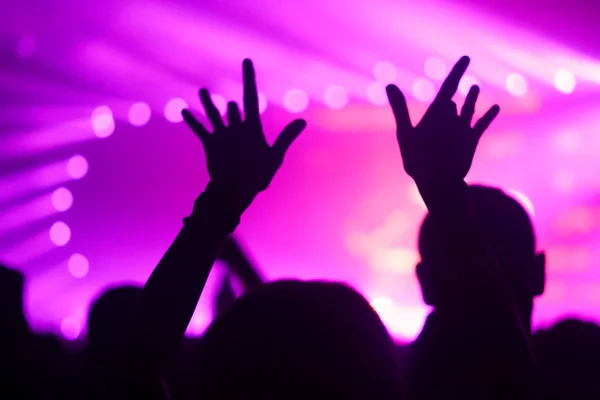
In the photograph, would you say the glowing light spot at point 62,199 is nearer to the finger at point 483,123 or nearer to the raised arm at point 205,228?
the raised arm at point 205,228

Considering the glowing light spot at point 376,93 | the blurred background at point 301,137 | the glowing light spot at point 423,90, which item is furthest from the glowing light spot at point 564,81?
the glowing light spot at point 376,93

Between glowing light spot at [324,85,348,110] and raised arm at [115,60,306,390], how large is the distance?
540cm

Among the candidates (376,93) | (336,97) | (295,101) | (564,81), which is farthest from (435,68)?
(295,101)

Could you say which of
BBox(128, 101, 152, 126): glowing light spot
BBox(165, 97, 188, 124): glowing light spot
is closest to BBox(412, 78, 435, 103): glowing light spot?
BBox(165, 97, 188, 124): glowing light spot

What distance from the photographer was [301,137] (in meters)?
6.62

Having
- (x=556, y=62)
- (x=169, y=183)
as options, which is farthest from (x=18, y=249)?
(x=556, y=62)

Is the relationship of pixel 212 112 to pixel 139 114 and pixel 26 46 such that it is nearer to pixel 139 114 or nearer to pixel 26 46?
pixel 26 46

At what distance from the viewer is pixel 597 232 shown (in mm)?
6199

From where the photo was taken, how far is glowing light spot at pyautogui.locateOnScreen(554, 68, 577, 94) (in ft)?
18.6

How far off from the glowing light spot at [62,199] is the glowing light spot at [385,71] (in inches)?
145

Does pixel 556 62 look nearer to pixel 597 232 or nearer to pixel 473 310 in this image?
pixel 597 232

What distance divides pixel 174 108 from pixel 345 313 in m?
6.30

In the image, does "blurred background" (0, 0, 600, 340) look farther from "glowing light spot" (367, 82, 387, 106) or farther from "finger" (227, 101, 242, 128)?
"finger" (227, 101, 242, 128)

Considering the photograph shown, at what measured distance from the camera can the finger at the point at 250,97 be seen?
90cm
